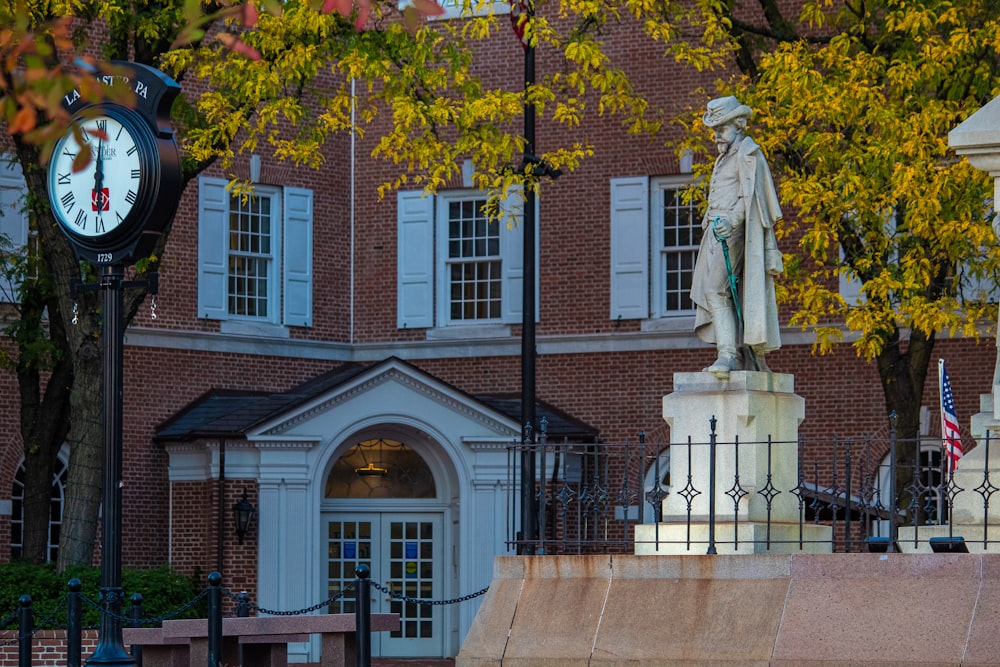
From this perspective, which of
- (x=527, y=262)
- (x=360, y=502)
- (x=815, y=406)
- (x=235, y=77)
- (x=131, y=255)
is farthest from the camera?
(x=360, y=502)

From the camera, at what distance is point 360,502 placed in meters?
27.9

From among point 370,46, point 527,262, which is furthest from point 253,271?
point 370,46

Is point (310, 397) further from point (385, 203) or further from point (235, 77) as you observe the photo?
point (235, 77)

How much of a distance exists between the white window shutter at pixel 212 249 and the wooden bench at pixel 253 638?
13275 mm

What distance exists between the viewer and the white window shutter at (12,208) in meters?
26.0

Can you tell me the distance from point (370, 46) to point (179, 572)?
31.3 feet

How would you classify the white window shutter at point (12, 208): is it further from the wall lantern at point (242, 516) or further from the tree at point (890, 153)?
the tree at point (890, 153)

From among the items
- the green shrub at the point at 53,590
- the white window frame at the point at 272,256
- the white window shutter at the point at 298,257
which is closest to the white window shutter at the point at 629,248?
the white window shutter at the point at 298,257

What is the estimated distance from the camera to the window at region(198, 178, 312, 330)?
27.9 meters

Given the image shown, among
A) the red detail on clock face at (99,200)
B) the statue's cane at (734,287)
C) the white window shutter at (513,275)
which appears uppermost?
the white window shutter at (513,275)

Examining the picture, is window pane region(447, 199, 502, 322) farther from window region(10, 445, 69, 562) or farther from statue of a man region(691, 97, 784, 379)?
statue of a man region(691, 97, 784, 379)

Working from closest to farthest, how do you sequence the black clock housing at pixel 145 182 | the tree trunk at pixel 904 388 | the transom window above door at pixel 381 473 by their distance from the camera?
the black clock housing at pixel 145 182 < the tree trunk at pixel 904 388 < the transom window above door at pixel 381 473

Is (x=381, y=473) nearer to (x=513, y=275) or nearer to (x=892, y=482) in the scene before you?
(x=513, y=275)

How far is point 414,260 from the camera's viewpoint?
95.6ft
